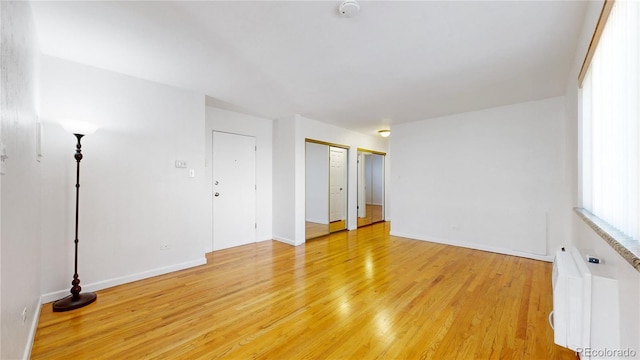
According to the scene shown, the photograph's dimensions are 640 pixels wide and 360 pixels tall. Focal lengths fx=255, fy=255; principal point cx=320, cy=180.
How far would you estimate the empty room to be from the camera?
1.54 meters

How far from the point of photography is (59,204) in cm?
262

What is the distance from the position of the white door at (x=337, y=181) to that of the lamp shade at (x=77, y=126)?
14.2ft

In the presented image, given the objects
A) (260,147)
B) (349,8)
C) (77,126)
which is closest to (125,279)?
(77,126)

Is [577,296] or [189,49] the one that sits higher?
[189,49]

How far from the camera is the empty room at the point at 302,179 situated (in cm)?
154

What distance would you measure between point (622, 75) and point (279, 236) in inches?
188

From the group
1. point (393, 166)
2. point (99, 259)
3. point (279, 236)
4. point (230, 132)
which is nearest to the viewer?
point (99, 259)

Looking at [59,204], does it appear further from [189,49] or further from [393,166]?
[393,166]

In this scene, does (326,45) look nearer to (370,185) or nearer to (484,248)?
(484,248)

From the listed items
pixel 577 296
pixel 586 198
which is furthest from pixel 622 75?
pixel 586 198

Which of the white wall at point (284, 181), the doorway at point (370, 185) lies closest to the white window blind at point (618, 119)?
the white wall at point (284, 181)

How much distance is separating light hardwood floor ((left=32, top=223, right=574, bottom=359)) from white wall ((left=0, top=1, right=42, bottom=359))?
437mm

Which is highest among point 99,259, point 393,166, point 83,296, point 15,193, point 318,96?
point 318,96

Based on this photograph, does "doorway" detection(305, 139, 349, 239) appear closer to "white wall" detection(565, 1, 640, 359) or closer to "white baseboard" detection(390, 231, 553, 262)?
"white baseboard" detection(390, 231, 553, 262)
